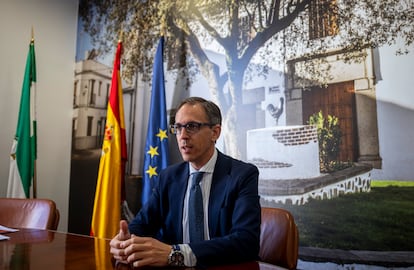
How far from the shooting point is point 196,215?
147 centimetres

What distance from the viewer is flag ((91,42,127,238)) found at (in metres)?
3.01

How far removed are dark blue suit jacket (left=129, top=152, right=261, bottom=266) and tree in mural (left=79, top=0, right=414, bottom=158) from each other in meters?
1.23

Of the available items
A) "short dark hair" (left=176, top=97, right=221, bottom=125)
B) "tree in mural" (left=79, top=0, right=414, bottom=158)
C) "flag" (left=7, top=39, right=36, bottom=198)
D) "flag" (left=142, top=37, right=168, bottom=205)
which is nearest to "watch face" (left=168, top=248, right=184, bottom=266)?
"short dark hair" (left=176, top=97, right=221, bottom=125)

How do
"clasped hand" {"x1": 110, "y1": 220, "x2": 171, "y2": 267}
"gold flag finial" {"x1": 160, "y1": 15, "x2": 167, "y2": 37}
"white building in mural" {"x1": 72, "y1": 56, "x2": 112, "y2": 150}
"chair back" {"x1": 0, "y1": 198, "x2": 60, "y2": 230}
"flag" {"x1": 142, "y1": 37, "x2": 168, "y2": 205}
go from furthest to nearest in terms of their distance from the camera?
"white building in mural" {"x1": 72, "y1": 56, "x2": 112, "y2": 150} → "gold flag finial" {"x1": 160, "y1": 15, "x2": 167, "y2": 37} → "flag" {"x1": 142, "y1": 37, "x2": 168, "y2": 205} → "chair back" {"x1": 0, "y1": 198, "x2": 60, "y2": 230} → "clasped hand" {"x1": 110, "y1": 220, "x2": 171, "y2": 267}

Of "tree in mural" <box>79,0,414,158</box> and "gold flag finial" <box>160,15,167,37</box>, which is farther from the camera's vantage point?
"gold flag finial" <box>160,15,167,37</box>

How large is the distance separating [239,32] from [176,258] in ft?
7.10

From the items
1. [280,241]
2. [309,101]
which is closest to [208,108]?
[280,241]

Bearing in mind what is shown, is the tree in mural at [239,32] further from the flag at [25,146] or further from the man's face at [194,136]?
the man's face at [194,136]

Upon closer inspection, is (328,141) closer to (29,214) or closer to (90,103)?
(29,214)

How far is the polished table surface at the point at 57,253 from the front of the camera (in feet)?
3.63

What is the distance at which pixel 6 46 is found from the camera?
3.49 meters

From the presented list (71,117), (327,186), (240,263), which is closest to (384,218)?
(327,186)

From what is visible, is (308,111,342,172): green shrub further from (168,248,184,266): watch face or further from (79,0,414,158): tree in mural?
(168,248,184,266): watch face

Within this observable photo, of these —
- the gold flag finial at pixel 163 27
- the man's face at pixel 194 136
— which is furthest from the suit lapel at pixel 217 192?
the gold flag finial at pixel 163 27
